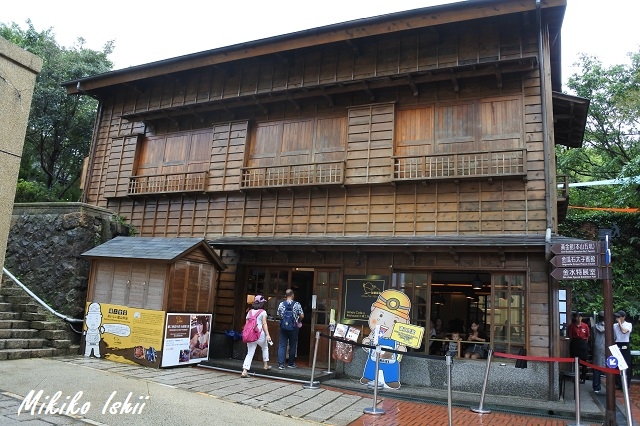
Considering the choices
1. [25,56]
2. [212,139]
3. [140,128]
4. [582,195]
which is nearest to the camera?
[25,56]

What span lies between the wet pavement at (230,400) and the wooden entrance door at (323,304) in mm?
1398

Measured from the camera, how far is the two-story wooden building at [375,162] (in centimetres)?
1053

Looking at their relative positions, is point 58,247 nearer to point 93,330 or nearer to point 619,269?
point 93,330

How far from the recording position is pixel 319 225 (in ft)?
41.1

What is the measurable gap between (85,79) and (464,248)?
14.1 metres

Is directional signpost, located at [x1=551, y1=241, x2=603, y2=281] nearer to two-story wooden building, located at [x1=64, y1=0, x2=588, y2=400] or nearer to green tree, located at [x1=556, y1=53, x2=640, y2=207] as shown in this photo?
two-story wooden building, located at [x1=64, y1=0, x2=588, y2=400]

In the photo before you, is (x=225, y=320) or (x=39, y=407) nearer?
(x=39, y=407)

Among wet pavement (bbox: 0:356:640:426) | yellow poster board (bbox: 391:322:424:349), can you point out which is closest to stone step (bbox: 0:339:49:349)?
wet pavement (bbox: 0:356:640:426)

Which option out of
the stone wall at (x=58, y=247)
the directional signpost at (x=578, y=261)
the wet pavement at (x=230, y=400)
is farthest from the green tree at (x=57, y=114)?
the directional signpost at (x=578, y=261)

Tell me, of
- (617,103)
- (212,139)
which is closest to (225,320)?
(212,139)

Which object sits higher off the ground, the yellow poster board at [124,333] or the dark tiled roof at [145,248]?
the dark tiled roof at [145,248]

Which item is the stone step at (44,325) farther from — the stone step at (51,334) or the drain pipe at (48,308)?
the drain pipe at (48,308)

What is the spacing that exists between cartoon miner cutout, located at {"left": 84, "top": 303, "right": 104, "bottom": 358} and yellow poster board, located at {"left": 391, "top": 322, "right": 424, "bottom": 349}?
7.24 meters

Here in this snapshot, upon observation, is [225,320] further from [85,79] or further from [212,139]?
[85,79]
